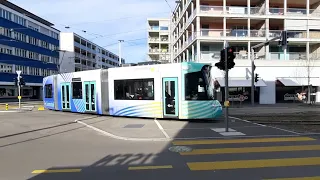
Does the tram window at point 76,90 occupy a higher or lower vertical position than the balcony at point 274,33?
lower

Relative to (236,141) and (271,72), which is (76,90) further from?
(271,72)

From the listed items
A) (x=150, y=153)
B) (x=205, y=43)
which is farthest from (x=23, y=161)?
(x=205, y=43)

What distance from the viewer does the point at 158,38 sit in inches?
3078

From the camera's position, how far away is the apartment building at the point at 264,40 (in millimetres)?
34875

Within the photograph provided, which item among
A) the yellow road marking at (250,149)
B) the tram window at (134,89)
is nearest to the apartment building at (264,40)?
the tram window at (134,89)

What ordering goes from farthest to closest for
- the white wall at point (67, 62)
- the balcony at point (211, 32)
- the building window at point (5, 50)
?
the white wall at point (67, 62)
the building window at point (5, 50)
the balcony at point (211, 32)

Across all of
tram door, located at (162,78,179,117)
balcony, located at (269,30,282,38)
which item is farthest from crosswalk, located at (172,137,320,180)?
balcony, located at (269,30,282,38)

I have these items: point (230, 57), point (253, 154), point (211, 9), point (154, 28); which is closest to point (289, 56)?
point (211, 9)

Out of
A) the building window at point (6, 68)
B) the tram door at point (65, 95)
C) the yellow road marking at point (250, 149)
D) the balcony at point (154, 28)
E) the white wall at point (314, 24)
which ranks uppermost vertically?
the balcony at point (154, 28)

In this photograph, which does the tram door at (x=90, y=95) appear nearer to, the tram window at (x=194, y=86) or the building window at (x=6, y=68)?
the tram window at (x=194, y=86)

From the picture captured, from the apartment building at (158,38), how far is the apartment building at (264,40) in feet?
118

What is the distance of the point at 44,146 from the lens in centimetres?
927

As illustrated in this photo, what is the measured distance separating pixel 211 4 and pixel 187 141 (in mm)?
32348

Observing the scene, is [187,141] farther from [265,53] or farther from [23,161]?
[265,53]
